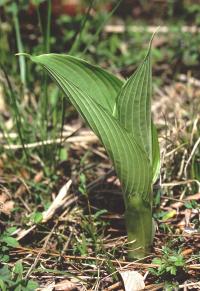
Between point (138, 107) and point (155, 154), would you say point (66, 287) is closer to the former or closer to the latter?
point (155, 154)

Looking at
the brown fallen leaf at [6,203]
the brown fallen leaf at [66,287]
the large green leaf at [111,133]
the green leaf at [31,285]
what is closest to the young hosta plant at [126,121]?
the large green leaf at [111,133]

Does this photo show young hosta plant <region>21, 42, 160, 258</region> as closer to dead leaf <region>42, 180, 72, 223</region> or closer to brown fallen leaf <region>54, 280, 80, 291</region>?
brown fallen leaf <region>54, 280, 80, 291</region>

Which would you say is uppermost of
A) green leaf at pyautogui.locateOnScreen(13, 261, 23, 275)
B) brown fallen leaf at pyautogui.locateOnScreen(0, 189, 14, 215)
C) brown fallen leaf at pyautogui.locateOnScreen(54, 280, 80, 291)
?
brown fallen leaf at pyautogui.locateOnScreen(0, 189, 14, 215)

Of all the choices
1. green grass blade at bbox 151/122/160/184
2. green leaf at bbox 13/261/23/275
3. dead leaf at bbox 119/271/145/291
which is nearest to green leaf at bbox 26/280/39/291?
green leaf at bbox 13/261/23/275

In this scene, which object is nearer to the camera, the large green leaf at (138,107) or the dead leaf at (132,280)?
the large green leaf at (138,107)

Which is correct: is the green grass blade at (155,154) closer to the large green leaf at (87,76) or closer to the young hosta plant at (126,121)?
the young hosta plant at (126,121)

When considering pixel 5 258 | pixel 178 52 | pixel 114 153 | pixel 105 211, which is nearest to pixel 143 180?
pixel 114 153
